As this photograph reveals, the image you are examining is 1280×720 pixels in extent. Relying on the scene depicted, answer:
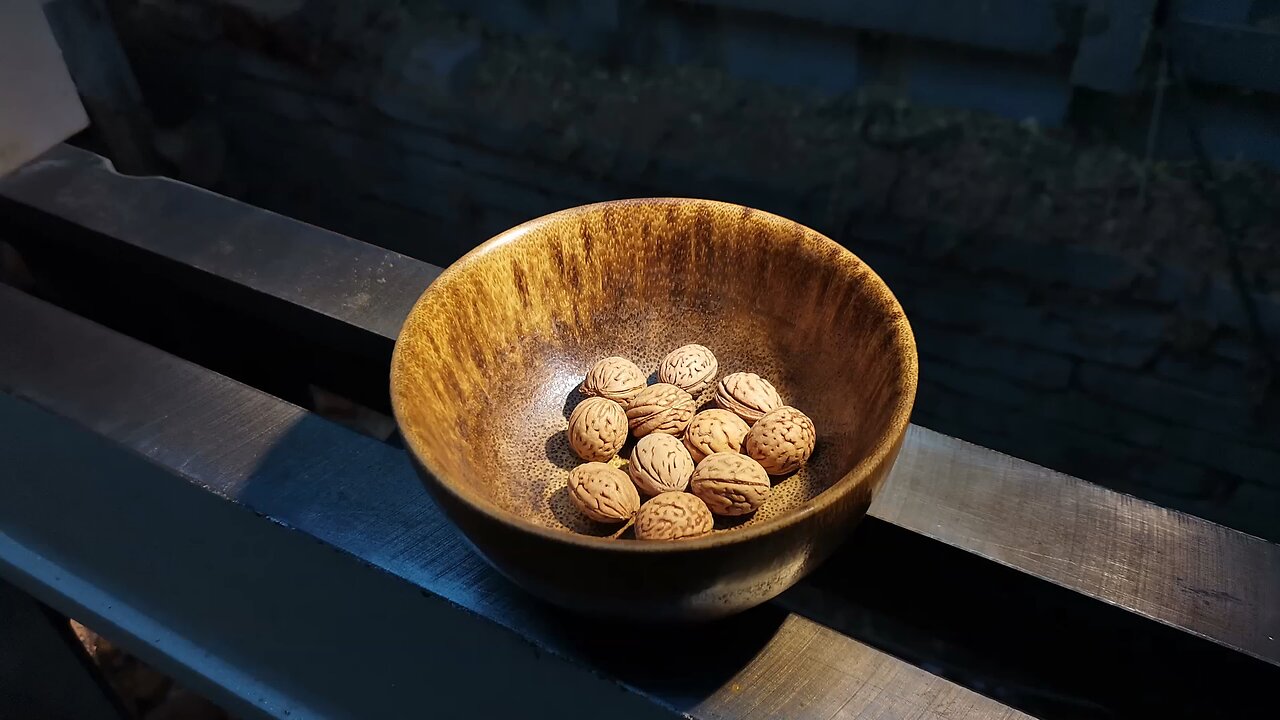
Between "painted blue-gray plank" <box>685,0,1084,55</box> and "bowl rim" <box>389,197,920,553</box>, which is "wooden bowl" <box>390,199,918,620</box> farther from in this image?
"painted blue-gray plank" <box>685,0,1084,55</box>

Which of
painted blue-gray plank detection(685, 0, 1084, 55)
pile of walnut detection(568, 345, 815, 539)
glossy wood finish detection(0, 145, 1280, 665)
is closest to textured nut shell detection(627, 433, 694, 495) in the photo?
pile of walnut detection(568, 345, 815, 539)

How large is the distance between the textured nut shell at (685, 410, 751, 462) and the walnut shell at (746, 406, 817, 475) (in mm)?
11

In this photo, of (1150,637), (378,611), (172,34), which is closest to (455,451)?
(378,611)

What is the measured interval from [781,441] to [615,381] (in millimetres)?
130

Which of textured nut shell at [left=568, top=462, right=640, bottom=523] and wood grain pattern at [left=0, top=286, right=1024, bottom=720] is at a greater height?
textured nut shell at [left=568, top=462, right=640, bottom=523]

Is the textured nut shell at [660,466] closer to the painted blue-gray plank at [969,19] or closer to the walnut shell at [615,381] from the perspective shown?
the walnut shell at [615,381]

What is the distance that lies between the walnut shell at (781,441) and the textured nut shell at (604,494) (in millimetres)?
87

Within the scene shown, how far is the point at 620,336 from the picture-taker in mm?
724

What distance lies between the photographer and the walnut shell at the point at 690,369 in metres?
0.67

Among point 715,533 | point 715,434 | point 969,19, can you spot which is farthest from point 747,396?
point 969,19

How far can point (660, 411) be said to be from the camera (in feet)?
2.08

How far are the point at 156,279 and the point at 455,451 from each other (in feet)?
1.90

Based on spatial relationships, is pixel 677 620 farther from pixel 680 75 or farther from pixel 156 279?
pixel 680 75

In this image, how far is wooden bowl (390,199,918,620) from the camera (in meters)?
0.47
